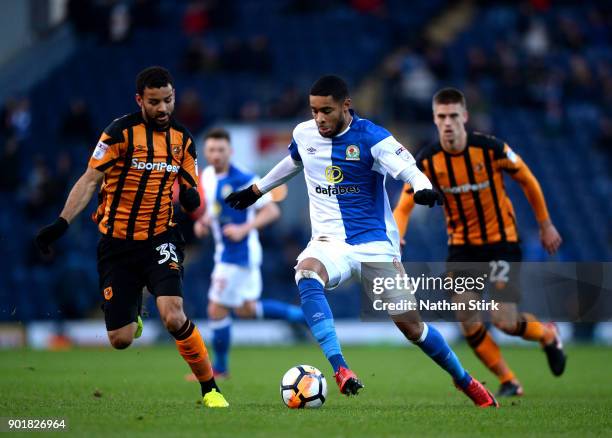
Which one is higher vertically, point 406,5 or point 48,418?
point 406,5

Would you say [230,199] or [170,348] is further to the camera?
[170,348]

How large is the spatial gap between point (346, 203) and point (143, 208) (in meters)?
1.45

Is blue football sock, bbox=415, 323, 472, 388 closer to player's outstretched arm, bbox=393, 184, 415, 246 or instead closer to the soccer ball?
the soccer ball

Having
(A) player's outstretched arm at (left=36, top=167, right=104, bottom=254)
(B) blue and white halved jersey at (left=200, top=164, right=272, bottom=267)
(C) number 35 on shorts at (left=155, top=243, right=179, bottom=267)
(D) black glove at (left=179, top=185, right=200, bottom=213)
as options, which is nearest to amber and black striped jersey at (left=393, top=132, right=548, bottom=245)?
(D) black glove at (left=179, top=185, right=200, bottom=213)

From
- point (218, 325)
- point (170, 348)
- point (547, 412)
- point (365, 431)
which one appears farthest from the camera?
point (170, 348)

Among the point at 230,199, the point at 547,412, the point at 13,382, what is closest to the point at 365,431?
the point at 547,412

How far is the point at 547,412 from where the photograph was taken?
24.3ft

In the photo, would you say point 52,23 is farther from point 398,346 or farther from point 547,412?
point 547,412

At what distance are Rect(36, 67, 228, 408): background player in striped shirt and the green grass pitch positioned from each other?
21.9 inches

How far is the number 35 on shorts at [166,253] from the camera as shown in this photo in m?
7.54

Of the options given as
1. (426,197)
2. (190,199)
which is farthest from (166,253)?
(426,197)

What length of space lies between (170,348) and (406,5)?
1145 cm

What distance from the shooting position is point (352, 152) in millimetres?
7543

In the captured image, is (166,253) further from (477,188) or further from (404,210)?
(477,188)
